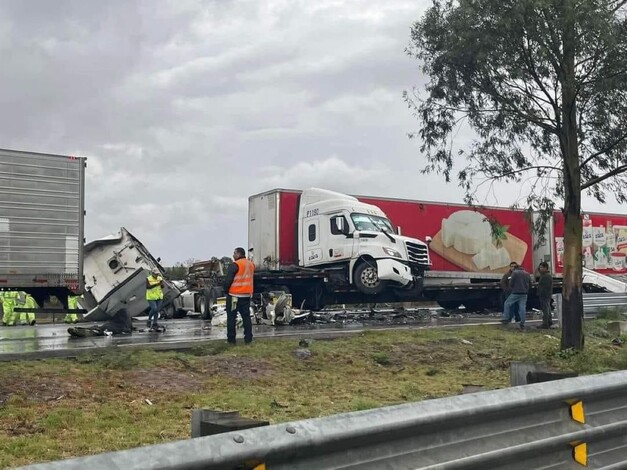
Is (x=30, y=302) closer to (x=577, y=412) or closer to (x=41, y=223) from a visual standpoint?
(x=41, y=223)

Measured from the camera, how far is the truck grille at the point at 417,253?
23.8 metres

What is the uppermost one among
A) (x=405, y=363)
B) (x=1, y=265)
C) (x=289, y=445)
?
(x=1, y=265)

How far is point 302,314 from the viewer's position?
20.0 meters

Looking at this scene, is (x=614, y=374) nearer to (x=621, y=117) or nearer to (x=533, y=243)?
(x=621, y=117)

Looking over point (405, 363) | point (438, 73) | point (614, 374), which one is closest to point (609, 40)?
point (438, 73)

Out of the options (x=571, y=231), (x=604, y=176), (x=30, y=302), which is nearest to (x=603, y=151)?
(x=604, y=176)

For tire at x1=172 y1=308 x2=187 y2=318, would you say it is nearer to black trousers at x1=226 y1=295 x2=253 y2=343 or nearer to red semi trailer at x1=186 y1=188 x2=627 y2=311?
red semi trailer at x1=186 y1=188 x2=627 y2=311

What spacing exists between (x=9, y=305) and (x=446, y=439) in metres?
19.3

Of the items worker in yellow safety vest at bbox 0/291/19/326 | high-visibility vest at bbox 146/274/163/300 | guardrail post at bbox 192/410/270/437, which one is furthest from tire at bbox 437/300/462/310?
guardrail post at bbox 192/410/270/437

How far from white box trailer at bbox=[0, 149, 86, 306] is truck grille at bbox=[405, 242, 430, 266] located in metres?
10.4

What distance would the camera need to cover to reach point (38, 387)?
795 cm

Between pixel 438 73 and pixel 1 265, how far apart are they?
1084 centimetres

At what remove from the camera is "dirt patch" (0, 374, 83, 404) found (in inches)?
298

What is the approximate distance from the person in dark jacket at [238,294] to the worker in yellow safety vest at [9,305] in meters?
8.21
